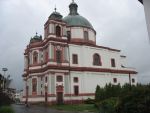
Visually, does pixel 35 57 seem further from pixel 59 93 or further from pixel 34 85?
pixel 59 93

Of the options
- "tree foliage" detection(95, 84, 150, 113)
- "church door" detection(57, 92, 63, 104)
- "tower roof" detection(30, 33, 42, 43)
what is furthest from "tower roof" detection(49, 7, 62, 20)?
"tree foliage" detection(95, 84, 150, 113)

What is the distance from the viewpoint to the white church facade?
4503 cm

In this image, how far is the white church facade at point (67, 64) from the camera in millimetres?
45031

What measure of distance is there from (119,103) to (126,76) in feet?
140

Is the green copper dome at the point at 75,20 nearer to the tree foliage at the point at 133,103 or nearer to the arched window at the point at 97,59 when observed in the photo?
the arched window at the point at 97,59

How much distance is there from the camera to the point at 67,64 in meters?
46.8

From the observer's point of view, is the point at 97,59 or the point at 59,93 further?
the point at 97,59

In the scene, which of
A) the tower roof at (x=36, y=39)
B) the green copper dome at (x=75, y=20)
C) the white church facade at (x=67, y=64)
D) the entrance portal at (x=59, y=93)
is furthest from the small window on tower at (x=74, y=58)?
the tower roof at (x=36, y=39)

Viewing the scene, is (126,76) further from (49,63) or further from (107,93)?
(107,93)

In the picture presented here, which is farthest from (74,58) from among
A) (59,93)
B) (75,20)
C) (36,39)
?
(36,39)

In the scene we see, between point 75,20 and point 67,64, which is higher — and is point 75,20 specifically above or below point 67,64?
above

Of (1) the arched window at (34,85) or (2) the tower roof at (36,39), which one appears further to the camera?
(2) the tower roof at (36,39)

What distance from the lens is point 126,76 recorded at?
56.4m

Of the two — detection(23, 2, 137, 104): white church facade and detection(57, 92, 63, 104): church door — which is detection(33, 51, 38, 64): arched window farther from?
Result: detection(57, 92, 63, 104): church door
